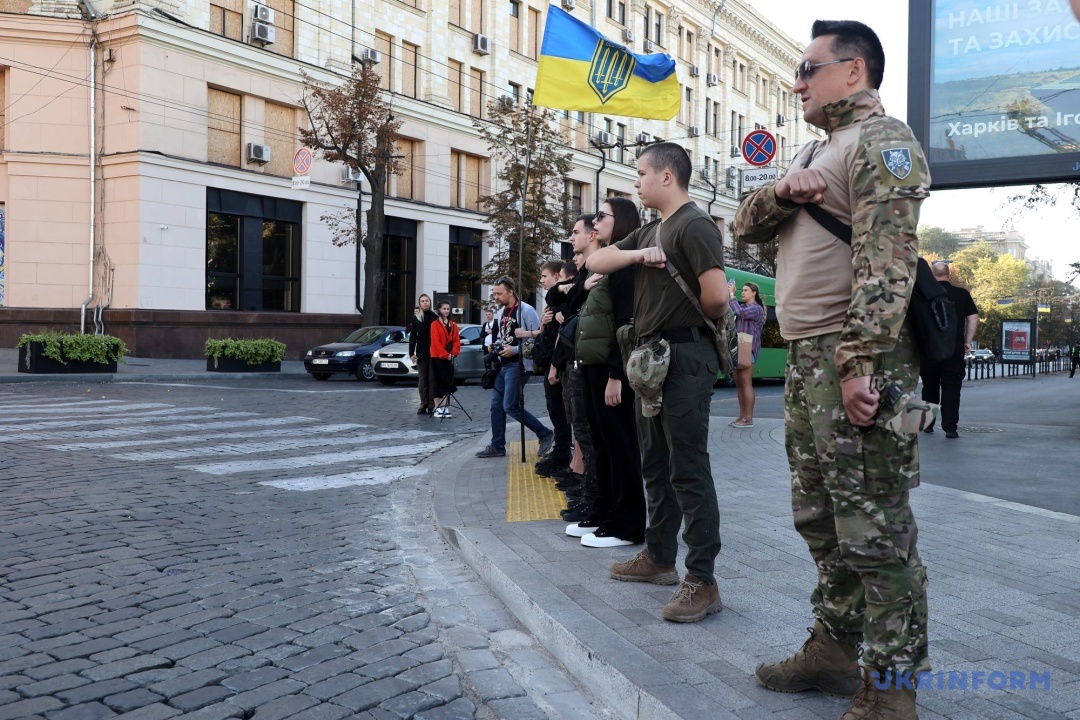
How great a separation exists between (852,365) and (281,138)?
3021 cm

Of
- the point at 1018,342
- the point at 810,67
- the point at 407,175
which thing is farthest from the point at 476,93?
the point at 810,67

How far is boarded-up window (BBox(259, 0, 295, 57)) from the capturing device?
1185 inches

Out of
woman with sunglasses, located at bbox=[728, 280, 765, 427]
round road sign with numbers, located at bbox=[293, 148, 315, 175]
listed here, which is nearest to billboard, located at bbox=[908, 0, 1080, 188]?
woman with sunglasses, located at bbox=[728, 280, 765, 427]

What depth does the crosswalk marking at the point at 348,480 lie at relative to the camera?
Answer: 7.71 metres

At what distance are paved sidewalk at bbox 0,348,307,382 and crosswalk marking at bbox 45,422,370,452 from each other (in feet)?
30.3

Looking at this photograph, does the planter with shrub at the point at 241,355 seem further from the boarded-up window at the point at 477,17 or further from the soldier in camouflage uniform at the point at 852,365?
the soldier in camouflage uniform at the point at 852,365

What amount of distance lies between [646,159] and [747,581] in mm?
1978

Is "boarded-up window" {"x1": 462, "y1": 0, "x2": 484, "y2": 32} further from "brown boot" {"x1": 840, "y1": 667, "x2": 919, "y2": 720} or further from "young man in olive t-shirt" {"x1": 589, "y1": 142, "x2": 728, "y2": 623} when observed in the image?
"brown boot" {"x1": 840, "y1": 667, "x2": 919, "y2": 720}

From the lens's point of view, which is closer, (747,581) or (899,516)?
(899,516)

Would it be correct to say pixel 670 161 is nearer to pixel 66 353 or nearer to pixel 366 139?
pixel 66 353

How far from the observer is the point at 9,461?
27.0ft

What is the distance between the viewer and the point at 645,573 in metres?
4.43

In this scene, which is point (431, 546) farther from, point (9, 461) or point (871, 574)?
point (9, 461)

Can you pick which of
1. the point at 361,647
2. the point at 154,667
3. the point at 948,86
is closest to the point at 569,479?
the point at 361,647
